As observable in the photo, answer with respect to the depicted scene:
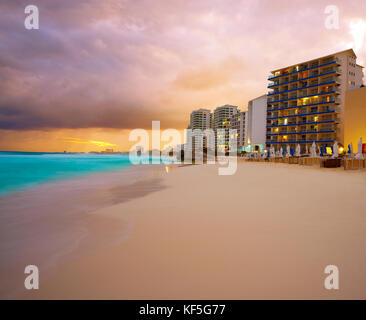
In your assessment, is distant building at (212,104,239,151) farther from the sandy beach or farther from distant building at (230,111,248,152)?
the sandy beach

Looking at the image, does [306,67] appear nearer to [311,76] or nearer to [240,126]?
[311,76]

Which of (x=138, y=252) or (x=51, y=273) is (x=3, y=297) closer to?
(x=51, y=273)

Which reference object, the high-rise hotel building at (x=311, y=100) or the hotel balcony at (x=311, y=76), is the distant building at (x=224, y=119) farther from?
the hotel balcony at (x=311, y=76)

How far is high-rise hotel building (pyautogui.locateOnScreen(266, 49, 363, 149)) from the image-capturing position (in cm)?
4262

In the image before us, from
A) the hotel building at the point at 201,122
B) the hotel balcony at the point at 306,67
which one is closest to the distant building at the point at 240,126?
the hotel building at the point at 201,122

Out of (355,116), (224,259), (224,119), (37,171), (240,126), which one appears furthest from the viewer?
(224,119)

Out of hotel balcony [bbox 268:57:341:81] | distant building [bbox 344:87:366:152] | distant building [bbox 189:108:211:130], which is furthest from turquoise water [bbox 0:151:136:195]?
distant building [bbox 189:108:211:130]

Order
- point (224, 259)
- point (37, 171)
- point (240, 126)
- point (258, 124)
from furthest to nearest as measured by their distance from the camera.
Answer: point (240, 126), point (258, 124), point (37, 171), point (224, 259)

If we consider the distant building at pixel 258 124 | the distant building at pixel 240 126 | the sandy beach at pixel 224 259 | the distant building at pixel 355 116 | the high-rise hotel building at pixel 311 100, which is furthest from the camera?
the distant building at pixel 240 126

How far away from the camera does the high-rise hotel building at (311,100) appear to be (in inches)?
1678

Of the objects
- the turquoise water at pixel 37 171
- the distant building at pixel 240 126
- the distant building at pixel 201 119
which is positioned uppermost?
the distant building at pixel 201 119

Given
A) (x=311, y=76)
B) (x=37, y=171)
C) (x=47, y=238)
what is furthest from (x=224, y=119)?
(x=47, y=238)

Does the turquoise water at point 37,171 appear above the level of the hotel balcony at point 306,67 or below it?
below

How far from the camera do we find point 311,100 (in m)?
46.8
